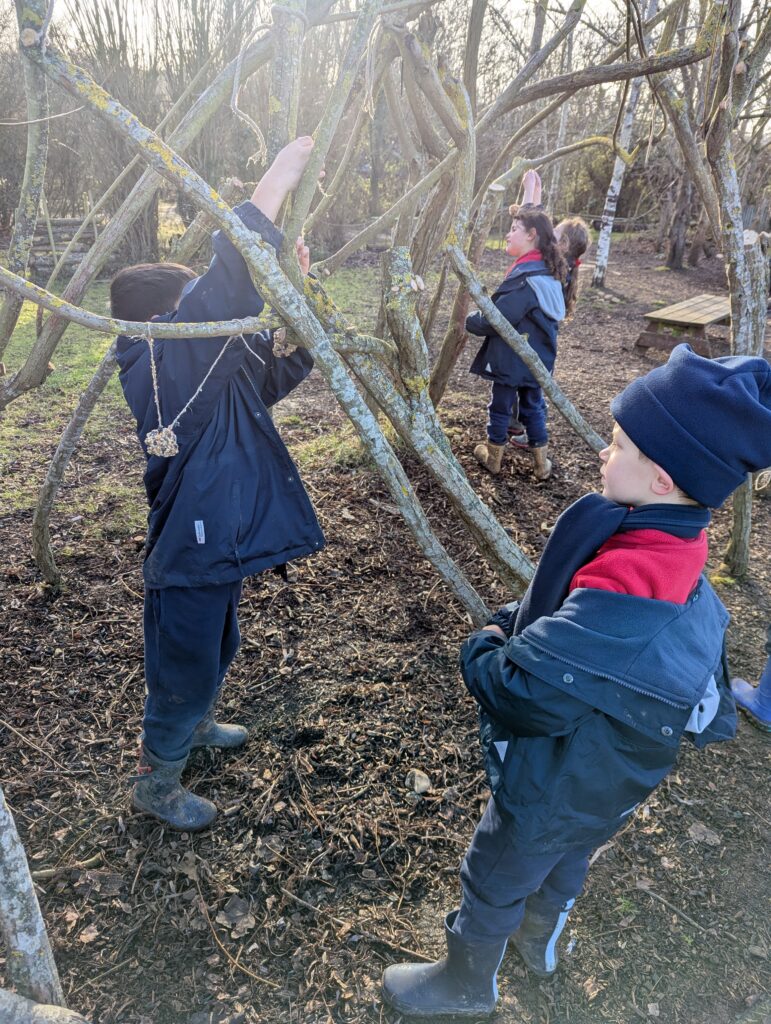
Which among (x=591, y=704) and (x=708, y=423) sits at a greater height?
(x=708, y=423)

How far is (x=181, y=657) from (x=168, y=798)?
51 centimetres

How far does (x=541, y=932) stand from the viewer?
1.76m

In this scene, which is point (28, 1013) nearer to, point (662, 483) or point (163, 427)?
point (163, 427)

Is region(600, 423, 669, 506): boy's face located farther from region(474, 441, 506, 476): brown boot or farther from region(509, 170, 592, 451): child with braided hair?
region(509, 170, 592, 451): child with braided hair

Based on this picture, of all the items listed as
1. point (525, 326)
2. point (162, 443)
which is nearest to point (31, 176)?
point (162, 443)

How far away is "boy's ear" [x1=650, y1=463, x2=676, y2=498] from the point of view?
1.31 m

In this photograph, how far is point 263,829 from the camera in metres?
2.10

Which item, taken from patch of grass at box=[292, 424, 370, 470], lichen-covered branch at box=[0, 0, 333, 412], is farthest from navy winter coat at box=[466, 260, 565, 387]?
lichen-covered branch at box=[0, 0, 333, 412]

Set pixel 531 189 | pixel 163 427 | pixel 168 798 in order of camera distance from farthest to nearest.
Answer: pixel 531 189 < pixel 168 798 < pixel 163 427

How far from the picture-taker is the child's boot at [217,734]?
2287mm

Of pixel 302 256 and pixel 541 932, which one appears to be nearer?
pixel 541 932

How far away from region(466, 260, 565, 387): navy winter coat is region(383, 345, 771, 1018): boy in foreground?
9.73ft

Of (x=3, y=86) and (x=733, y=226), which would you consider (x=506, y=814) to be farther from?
(x=3, y=86)

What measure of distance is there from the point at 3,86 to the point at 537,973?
13715 mm
